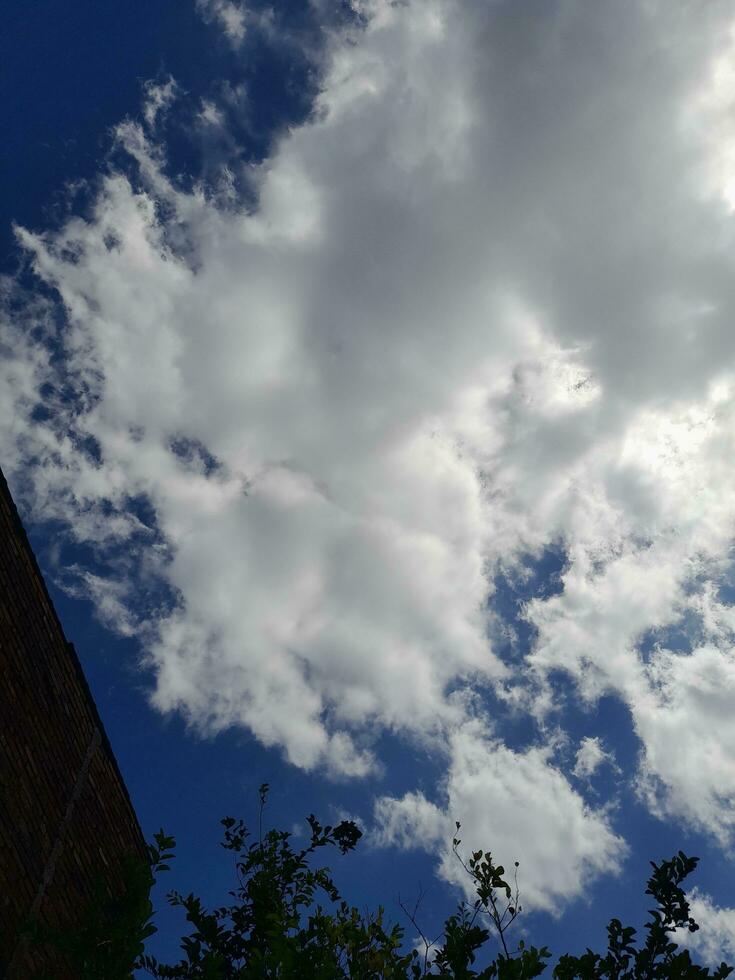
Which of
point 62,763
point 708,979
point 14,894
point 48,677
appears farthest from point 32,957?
point 708,979

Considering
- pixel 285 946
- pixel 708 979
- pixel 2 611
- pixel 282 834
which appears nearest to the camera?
pixel 285 946

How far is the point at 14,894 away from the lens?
6.11 m

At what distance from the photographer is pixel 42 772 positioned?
7070 mm

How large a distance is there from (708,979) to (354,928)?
11.8 feet

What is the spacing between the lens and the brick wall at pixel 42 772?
20.5 feet

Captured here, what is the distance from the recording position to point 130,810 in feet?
31.0

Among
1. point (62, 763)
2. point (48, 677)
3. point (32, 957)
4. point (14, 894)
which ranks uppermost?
point (48, 677)

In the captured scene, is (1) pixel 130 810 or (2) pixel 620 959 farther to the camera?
(1) pixel 130 810

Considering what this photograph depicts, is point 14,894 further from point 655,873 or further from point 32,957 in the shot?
point 655,873

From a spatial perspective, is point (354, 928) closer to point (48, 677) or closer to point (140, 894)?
point (140, 894)

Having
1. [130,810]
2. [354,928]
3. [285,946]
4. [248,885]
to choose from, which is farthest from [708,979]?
[130,810]

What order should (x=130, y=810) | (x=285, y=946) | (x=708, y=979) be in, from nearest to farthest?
(x=285, y=946) < (x=708, y=979) < (x=130, y=810)

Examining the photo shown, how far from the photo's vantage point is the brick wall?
6254 millimetres

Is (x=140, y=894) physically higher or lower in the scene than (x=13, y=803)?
lower
